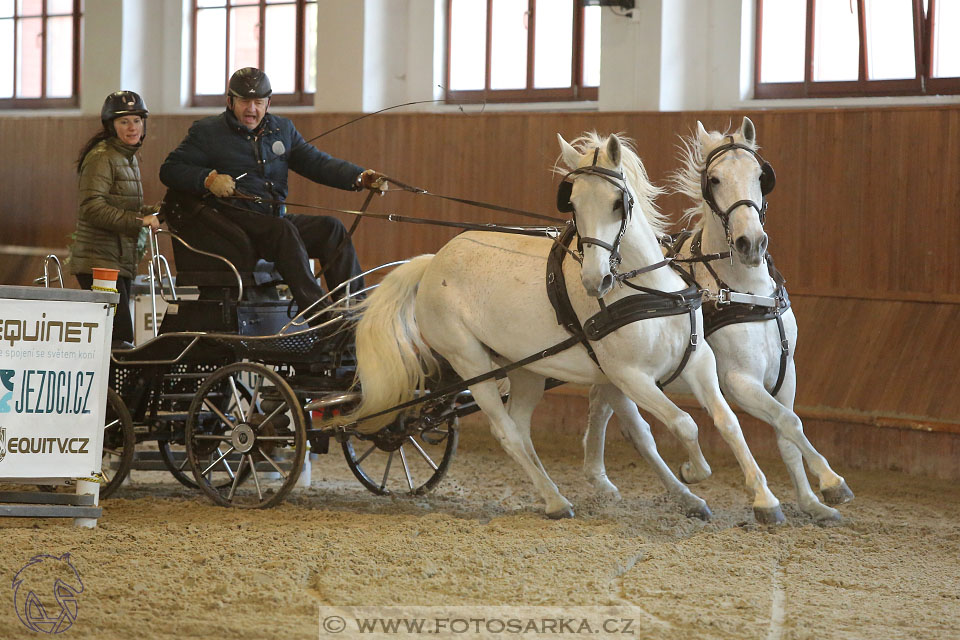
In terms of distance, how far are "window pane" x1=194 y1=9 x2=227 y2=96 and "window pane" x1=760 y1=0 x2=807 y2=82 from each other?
4904mm

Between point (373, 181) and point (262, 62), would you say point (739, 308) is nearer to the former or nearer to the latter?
point (373, 181)

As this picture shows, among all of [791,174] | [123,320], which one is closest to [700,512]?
[123,320]

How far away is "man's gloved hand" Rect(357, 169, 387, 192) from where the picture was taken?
17.4ft

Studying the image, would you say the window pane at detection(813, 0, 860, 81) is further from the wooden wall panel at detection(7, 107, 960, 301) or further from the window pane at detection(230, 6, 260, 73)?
the window pane at detection(230, 6, 260, 73)

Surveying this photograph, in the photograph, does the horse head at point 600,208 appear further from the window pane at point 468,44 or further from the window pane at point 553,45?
the window pane at point 468,44

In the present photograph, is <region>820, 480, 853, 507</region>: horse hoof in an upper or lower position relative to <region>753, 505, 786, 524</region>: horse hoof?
upper

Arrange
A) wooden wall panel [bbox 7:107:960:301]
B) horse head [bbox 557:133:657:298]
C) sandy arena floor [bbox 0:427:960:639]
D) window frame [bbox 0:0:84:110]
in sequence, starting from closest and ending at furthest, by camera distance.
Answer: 1. sandy arena floor [bbox 0:427:960:639]
2. horse head [bbox 557:133:657:298]
3. wooden wall panel [bbox 7:107:960:301]
4. window frame [bbox 0:0:84:110]

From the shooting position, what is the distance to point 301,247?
16.8 ft

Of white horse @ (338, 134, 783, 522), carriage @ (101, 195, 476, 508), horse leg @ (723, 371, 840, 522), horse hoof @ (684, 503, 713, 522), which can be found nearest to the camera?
white horse @ (338, 134, 783, 522)

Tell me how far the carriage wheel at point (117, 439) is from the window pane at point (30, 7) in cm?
709

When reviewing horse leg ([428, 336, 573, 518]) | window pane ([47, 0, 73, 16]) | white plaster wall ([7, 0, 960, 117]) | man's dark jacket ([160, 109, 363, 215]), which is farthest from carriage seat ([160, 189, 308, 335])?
window pane ([47, 0, 73, 16])

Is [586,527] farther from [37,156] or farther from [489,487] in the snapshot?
[37,156]

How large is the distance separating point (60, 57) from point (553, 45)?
520 cm

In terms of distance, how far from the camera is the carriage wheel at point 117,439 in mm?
5129
